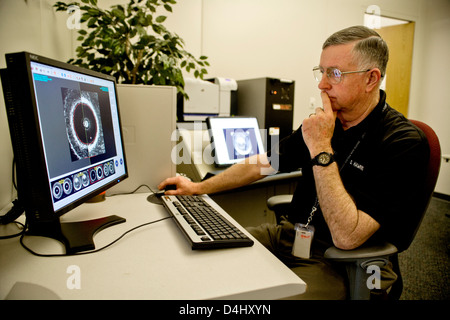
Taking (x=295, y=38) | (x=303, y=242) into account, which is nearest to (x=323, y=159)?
(x=303, y=242)

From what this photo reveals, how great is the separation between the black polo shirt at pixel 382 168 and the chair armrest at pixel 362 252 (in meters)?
0.05

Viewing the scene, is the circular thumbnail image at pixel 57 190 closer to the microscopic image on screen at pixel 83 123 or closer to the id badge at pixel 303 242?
the microscopic image on screen at pixel 83 123

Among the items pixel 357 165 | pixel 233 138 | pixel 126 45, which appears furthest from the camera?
pixel 233 138

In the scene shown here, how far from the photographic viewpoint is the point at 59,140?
2.22 feet

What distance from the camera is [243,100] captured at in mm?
2525

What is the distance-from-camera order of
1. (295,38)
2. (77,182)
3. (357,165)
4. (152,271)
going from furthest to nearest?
1. (295,38)
2. (357,165)
3. (77,182)
4. (152,271)

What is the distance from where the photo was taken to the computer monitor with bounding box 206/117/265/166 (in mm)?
1745

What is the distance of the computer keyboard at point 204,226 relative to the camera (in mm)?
727

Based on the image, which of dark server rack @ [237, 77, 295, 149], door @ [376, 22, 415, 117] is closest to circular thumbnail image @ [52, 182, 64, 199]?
dark server rack @ [237, 77, 295, 149]

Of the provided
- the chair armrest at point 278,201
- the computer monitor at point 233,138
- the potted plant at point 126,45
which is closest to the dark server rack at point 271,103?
the computer monitor at point 233,138

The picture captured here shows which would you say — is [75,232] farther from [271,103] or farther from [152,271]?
[271,103]

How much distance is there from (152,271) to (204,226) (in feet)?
0.68

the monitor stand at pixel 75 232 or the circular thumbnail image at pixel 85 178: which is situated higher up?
the circular thumbnail image at pixel 85 178

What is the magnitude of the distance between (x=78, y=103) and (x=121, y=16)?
1093mm
